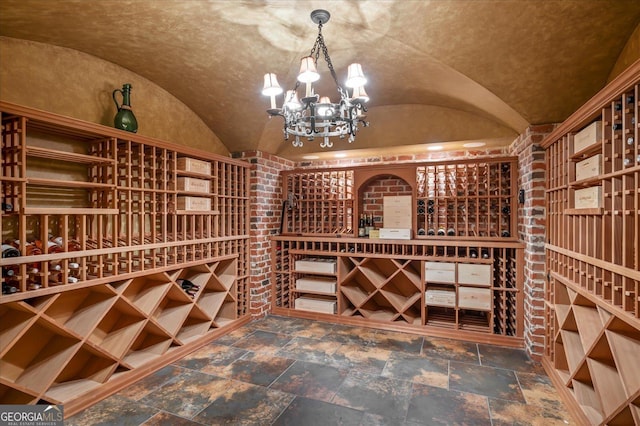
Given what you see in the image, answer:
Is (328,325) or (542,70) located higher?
(542,70)

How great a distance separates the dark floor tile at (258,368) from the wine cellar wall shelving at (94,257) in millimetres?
585

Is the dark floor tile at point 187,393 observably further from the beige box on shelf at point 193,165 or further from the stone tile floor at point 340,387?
the beige box on shelf at point 193,165

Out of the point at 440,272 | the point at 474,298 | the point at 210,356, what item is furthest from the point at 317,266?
the point at 474,298

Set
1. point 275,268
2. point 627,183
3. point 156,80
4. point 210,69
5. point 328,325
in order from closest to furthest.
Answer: point 627,183, point 210,69, point 156,80, point 328,325, point 275,268

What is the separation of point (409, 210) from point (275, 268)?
1851 millimetres

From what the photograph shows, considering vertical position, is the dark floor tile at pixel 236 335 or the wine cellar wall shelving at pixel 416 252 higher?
the wine cellar wall shelving at pixel 416 252

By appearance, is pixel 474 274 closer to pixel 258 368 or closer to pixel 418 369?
pixel 418 369

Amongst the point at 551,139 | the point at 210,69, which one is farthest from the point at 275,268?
the point at 551,139

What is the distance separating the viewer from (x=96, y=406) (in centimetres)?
220

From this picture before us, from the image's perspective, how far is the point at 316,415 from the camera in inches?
82.6

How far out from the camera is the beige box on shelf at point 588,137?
5.97 feet

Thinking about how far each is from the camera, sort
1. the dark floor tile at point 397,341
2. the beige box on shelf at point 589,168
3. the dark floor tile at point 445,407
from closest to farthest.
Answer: the beige box on shelf at point 589,168 → the dark floor tile at point 445,407 → the dark floor tile at point 397,341

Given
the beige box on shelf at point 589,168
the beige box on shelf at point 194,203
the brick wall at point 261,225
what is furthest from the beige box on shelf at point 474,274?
the beige box on shelf at point 194,203

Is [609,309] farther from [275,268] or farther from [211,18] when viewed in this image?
[275,268]
